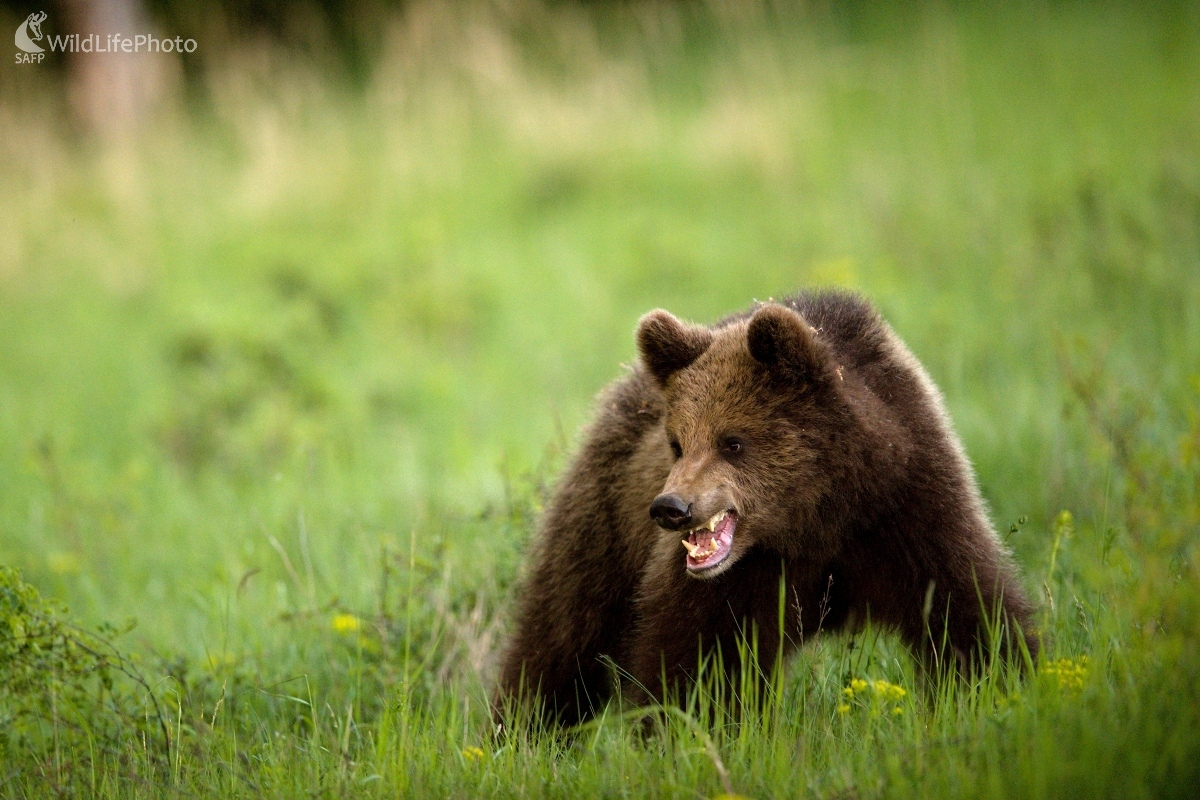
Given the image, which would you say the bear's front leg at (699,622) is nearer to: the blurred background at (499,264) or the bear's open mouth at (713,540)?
the bear's open mouth at (713,540)

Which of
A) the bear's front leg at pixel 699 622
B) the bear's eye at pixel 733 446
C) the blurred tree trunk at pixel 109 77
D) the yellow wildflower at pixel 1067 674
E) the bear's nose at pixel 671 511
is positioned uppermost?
the blurred tree trunk at pixel 109 77

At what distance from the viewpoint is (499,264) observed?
38.9ft

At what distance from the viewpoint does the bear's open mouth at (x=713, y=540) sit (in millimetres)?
3965

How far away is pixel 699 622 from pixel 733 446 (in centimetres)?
59

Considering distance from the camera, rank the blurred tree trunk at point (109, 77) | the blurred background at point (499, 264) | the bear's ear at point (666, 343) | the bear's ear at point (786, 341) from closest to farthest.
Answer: the bear's ear at point (786, 341)
the bear's ear at point (666, 343)
the blurred background at point (499, 264)
the blurred tree trunk at point (109, 77)

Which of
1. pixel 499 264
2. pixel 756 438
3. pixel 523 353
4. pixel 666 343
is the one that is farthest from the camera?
pixel 499 264

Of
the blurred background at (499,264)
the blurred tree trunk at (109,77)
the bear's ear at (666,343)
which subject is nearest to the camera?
the bear's ear at (666,343)

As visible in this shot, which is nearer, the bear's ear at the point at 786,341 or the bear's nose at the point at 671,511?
the bear's nose at the point at 671,511

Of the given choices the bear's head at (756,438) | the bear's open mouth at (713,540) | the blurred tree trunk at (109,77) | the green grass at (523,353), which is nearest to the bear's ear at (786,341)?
the bear's head at (756,438)

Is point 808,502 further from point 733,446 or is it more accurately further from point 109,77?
point 109,77

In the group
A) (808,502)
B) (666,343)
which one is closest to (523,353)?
(666,343)

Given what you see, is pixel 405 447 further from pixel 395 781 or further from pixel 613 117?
pixel 613 117

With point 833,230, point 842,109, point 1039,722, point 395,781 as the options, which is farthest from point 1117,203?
point 395,781

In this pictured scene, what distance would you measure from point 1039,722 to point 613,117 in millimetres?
11150
